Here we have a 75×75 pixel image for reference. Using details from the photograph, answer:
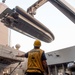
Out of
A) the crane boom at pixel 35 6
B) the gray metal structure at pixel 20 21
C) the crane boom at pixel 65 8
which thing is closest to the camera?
the gray metal structure at pixel 20 21

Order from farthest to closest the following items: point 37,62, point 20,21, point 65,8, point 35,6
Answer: point 35,6 → point 65,8 → point 20,21 → point 37,62

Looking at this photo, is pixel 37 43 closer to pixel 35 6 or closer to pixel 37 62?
pixel 37 62

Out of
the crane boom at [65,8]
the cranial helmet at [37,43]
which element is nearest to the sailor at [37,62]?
the cranial helmet at [37,43]

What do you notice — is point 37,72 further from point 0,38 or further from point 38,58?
point 0,38

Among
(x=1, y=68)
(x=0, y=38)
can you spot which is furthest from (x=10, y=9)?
(x=0, y=38)

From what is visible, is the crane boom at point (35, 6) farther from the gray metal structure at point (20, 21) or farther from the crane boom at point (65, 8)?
the crane boom at point (65, 8)

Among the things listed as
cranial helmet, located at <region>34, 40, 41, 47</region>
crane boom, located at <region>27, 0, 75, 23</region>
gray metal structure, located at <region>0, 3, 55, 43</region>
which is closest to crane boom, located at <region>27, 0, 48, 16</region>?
gray metal structure, located at <region>0, 3, 55, 43</region>

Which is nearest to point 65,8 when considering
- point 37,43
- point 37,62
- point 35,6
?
point 35,6

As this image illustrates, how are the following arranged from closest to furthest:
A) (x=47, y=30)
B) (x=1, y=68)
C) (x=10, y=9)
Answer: (x=10, y=9)
(x=47, y=30)
(x=1, y=68)

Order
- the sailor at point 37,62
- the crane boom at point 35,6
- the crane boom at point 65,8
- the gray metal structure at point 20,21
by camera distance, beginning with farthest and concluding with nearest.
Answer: the crane boom at point 35,6
the crane boom at point 65,8
the gray metal structure at point 20,21
the sailor at point 37,62

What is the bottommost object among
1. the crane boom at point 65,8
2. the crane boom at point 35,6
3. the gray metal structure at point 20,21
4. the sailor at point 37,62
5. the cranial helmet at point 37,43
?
the sailor at point 37,62

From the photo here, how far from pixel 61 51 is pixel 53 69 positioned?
2.44 ft

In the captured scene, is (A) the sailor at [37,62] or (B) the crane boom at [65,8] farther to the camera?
(B) the crane boom at [65,8]

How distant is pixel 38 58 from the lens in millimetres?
3010
